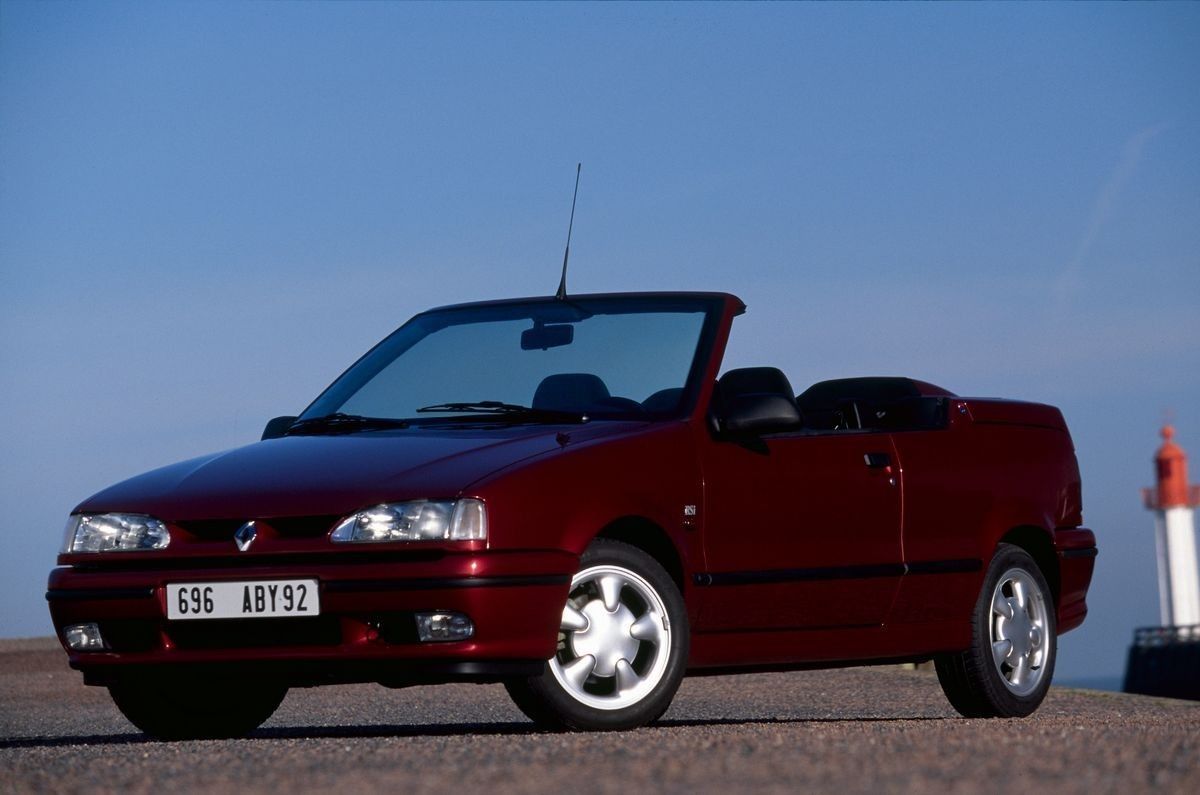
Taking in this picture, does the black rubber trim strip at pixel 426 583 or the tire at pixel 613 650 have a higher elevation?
the black rubber trim strip at pixel 426 583

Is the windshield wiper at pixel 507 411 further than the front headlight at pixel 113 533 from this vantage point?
Yes

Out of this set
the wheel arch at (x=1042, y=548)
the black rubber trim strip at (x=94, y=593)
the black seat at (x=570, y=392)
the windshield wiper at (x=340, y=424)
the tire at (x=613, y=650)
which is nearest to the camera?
the tire at (x=613, y=650)

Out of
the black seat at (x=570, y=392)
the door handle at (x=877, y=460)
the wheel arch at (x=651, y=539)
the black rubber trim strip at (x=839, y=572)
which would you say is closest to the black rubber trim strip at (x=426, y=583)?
the wheel arch at (x=651, y=539)

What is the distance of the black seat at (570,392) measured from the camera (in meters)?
7.96

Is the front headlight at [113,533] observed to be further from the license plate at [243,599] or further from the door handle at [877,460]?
the door handle at [877,460]

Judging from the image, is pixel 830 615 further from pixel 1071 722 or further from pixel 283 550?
pixel 283 550

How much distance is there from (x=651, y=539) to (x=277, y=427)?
1.85 m

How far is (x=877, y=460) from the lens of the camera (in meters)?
8.52

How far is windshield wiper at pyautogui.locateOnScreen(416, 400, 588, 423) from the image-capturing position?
7.85 m

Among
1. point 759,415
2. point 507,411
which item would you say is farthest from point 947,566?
point 507,411

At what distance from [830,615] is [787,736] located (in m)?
1.70

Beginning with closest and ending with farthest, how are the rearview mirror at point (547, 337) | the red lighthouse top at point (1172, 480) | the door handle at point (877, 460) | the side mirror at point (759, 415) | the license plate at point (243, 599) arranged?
the license plate at point (243, 599)
the side mirror at point (759, 415)
the rearview mirror at point (547, 337)
the door handle at point (877, 460)
the red lighthouse top at point (1172, 480)

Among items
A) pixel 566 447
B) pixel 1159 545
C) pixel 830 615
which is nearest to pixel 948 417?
pixel 830 615

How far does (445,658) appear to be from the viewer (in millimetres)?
6887
